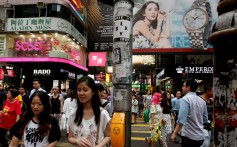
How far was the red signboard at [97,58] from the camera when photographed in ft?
103

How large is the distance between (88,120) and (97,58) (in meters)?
29.0

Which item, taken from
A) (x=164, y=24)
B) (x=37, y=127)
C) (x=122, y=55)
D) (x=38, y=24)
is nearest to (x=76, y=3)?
(x=38, y=24)

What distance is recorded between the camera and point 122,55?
5.85m

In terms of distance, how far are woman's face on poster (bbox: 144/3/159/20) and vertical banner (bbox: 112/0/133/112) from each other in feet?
60.1

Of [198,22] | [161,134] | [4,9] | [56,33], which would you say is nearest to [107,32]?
[56,33]

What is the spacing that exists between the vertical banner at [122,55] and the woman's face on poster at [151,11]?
18328mm

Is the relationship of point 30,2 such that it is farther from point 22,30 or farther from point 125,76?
point 125,76

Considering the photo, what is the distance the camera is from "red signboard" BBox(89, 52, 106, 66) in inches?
1235

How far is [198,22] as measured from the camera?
22.5 meters

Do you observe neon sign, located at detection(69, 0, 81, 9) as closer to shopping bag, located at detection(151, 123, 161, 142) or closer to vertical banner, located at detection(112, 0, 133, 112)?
shopping bag, located at detection(151, 123, 161, 142)

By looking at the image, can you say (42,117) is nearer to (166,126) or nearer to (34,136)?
(34,136)

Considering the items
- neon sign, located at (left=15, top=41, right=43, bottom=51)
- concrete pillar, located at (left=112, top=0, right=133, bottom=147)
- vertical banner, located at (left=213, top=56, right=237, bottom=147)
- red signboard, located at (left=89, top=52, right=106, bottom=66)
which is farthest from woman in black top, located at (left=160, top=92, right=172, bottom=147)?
red signboard, located at (left=89, top=52, right=106, bottom=66)

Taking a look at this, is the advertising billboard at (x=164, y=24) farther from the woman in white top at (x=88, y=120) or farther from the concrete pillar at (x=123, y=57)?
the woman in white top at (x=88, y=120)

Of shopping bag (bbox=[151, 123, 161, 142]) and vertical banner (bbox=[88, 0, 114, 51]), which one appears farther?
vertical banner (bbox=[88, 0, 114, 51])
